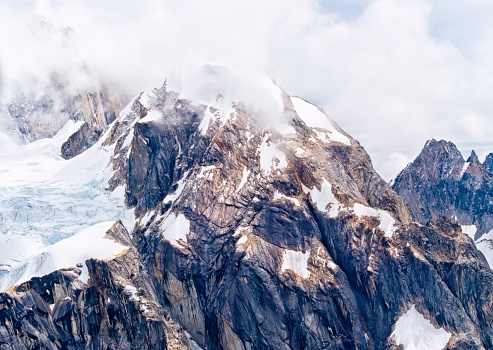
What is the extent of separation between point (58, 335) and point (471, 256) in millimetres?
86537

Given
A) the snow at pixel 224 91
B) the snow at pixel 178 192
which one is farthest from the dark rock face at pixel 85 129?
the snow at pixel 178 192

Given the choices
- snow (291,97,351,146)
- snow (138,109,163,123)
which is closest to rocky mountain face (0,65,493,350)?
snow (291,97,351,146)

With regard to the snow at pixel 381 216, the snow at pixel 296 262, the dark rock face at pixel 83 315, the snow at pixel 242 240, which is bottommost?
the dark rock face at pixel 83 315

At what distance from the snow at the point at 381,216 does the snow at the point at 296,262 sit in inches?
584

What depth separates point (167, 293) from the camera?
119250 mm

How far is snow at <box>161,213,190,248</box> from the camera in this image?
12069cm

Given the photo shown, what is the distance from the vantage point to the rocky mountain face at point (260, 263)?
324 ft

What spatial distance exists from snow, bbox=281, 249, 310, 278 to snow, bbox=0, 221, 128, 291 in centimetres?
3267

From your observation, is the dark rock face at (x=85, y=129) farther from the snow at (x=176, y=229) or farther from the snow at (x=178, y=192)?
the snow at (x=176, y=229)

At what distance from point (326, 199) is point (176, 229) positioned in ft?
111

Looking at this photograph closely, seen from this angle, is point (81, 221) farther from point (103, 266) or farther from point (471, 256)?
point (471, 256)

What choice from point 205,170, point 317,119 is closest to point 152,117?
point 205,170

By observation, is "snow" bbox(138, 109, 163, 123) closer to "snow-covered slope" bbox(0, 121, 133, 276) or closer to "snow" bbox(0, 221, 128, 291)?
"snow-covered slope" bbox(0, 121, 133, 276)

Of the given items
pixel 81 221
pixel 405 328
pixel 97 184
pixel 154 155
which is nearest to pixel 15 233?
pixel 81 221
